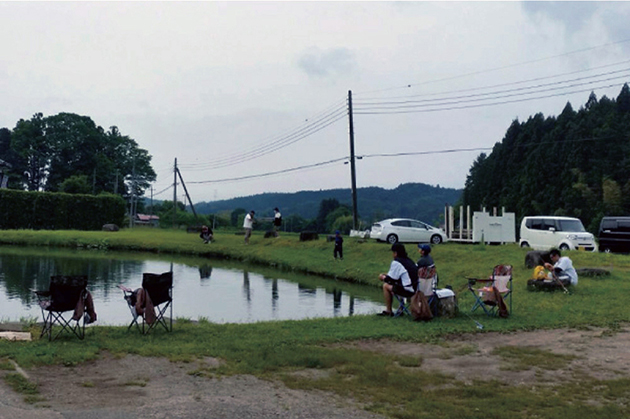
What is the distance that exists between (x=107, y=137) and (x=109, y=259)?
170ft

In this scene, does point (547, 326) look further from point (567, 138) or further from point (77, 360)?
point (567, 138)

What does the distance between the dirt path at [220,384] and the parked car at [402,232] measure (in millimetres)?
20294

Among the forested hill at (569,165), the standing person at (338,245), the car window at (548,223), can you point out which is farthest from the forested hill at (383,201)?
the car window at (548,223)

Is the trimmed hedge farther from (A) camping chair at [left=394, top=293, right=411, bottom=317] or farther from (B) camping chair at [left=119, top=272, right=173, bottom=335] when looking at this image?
(A) camping chair at [left=394, top=293, right=411, bottom=317]

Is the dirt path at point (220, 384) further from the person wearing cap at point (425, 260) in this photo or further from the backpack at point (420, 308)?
the person wearing cap at point (425, 260)

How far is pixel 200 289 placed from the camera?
1911 cm

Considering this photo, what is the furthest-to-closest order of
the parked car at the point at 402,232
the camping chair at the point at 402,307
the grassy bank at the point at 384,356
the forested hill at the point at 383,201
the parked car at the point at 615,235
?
1. the forested hill at the point at 383,201
2. the parked car at the point at 402,232
3. the parked car at the point at 615,235
4. the camping chair at the point at 402,307
5. the grassy bank at the point at 384,356

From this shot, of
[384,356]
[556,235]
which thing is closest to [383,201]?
[556,235]

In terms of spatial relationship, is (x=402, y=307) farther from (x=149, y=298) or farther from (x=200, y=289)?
(x=200, y=289)

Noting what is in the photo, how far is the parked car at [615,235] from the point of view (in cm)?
2417

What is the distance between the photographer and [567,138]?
196 feet

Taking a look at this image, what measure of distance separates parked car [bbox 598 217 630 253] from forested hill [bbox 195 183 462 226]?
72.5 m

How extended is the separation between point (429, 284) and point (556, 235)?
16139 mm

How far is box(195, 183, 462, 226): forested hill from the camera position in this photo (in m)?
105
